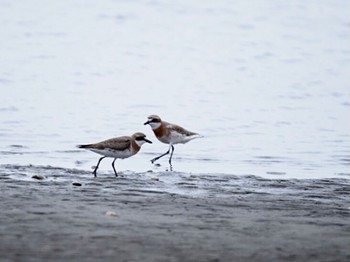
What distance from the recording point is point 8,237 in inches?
334

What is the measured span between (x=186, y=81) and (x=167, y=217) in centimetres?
1582

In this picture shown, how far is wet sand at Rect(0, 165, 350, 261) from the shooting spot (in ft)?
27.2

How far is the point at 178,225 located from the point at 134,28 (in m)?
26.5

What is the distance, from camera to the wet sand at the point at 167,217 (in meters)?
8.30

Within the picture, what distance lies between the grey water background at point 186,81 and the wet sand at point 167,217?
6.02ft

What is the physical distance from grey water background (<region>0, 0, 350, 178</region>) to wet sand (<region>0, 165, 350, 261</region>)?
1.83 metres

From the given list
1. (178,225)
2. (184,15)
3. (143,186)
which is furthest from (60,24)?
(178,225)

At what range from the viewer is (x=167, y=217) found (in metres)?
9.90

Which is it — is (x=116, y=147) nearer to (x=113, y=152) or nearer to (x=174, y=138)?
(x=113, y=152)

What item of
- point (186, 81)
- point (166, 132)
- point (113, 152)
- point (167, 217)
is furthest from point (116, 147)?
point (186, 81)

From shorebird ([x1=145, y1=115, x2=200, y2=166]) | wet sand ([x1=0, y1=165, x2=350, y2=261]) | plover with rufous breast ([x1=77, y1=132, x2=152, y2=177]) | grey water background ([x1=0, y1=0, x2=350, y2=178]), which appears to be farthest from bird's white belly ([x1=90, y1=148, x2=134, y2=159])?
shorebird ([x1=145, y1=115, x2=200, y2=166])

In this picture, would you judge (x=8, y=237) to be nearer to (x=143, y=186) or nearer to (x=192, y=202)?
(x=192, y=202)

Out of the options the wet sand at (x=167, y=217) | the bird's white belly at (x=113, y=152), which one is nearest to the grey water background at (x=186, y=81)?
the bird's white belly at (x=113, y=152)

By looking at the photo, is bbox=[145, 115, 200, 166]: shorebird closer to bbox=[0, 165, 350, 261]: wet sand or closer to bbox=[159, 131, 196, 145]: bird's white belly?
bbox=[159, 131, 196, 145]: bird's white belly
